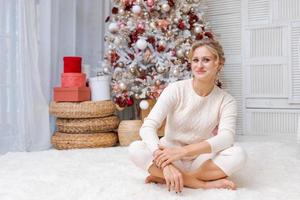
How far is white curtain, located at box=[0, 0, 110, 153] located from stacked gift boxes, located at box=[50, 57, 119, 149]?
0.44ft

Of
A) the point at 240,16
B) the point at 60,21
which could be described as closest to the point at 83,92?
the point at 60,21

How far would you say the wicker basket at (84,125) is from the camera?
3.01 m

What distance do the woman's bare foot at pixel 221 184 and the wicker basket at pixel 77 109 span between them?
5.30 feet

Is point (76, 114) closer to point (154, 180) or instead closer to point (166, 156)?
point (154, 180)

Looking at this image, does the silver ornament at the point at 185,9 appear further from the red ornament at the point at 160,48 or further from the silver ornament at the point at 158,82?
the silver ornament at the point at 158,82

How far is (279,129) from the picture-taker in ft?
12.1

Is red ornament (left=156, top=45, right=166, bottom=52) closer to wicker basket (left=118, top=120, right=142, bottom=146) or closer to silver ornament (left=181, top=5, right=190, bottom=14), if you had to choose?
silver ornament (left=181, top=5, right=190, bottom=14)

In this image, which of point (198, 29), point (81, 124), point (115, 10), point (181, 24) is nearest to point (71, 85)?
point (81, 124)

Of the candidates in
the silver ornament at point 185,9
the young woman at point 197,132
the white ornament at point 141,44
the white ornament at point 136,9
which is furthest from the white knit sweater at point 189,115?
the silver ornament at point 185,9

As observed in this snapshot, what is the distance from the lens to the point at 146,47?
3225 mm

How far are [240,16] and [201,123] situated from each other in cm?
250

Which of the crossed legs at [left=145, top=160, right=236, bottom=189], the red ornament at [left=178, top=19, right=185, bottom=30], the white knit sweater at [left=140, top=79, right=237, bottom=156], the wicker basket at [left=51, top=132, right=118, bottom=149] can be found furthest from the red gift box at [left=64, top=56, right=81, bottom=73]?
the crossed legs at [left=145, top=160, right=236, bottom=189]

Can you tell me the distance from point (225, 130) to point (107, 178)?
0.60 meters

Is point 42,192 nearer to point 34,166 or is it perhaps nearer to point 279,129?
point 34,166
